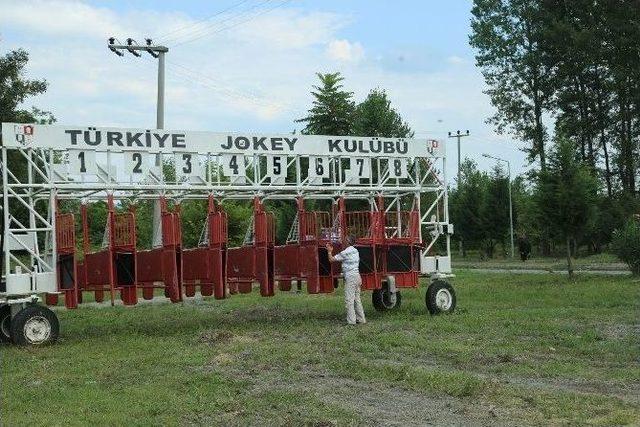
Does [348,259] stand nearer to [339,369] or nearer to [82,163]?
[339,369]

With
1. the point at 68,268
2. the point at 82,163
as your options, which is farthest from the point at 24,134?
the point at 68,268

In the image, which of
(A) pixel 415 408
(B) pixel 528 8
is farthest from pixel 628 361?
(B) pixel 528 8

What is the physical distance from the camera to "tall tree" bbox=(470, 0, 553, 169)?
55.2 meters

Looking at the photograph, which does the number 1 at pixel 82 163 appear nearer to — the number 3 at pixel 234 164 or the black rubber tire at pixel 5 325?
the number 3 at pixel 234 164

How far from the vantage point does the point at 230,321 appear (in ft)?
60.7

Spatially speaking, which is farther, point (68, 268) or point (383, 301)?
point (383, 301)

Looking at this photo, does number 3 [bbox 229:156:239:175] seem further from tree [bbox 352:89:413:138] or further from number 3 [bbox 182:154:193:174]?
tree [bbox 352:89:413:138]

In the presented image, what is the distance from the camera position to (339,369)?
1150cm

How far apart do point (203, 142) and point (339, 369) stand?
6.47 m

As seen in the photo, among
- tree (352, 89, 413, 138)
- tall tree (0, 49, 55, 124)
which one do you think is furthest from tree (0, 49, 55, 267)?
tree (352, 89, 413, 138)

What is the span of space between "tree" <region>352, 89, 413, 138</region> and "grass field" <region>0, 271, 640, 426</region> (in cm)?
1306

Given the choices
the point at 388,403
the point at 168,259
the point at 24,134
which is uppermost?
the point at 24,134

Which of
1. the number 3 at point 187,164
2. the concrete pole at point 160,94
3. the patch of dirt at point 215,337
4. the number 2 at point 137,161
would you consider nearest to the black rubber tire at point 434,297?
the patch of dirt at point 215,337

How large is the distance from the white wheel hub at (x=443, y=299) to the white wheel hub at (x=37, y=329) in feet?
26.3
